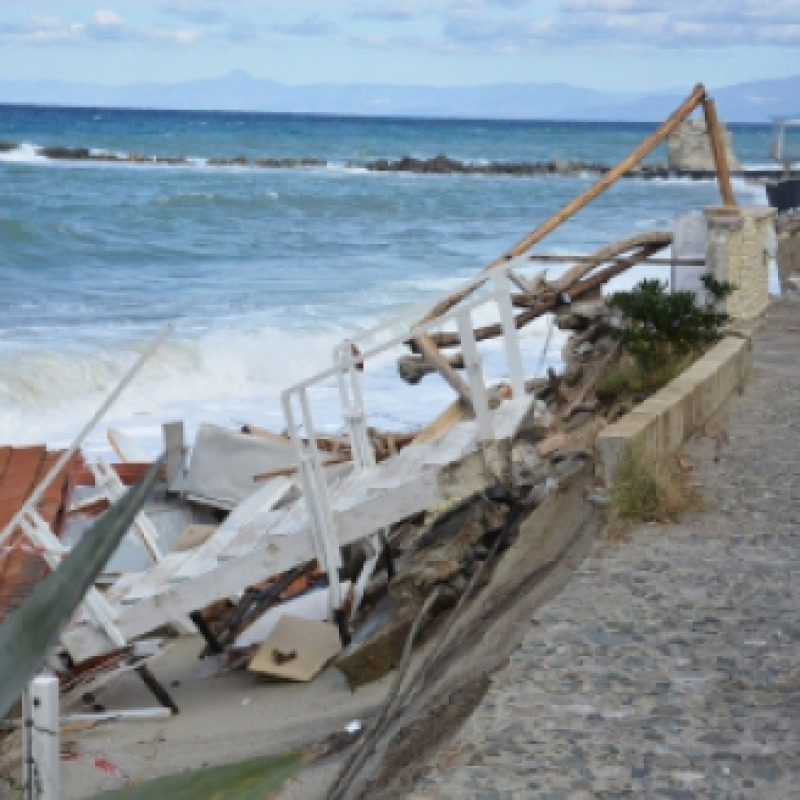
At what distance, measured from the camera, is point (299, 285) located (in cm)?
3064

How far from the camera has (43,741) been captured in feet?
11.9

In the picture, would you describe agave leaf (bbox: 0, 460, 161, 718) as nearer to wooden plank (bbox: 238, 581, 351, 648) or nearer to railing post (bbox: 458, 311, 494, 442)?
railing post (bbox: 458, 311, 494, 442)

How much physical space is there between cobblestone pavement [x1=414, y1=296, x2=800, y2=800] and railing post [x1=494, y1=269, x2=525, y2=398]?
1102 mm

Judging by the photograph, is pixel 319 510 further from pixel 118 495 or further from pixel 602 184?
pixel 602 184

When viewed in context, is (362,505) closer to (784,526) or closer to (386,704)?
(386,704)

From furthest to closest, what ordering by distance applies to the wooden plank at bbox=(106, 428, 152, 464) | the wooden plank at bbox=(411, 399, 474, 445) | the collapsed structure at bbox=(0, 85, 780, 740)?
the wooden plank at bbox=(106, 428, 152, 464), the wooden plank at bbox=(411, 399, 474, 445), the collapsed structure at bbox=(0, 85, 780, 740)

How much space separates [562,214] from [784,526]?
17.4 feet

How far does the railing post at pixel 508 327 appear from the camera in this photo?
7.66 m

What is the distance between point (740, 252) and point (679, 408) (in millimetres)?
5075

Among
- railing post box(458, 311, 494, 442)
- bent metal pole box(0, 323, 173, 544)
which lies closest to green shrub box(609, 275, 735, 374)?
railing post box(458, 311, 494, 442)

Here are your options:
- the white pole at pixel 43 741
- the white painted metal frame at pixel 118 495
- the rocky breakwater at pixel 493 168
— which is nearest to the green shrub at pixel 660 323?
the white painted metal frame at pixel 118 495

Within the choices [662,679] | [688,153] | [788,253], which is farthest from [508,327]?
[688,153]

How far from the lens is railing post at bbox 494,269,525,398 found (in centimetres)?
766

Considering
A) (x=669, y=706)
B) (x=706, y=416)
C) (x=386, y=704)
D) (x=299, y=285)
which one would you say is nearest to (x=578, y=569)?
(x=386, y=704)
